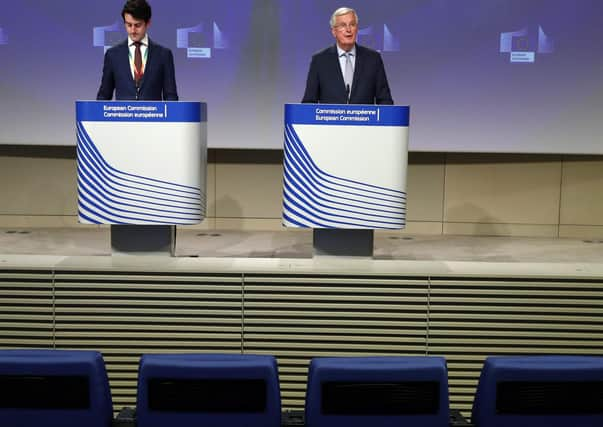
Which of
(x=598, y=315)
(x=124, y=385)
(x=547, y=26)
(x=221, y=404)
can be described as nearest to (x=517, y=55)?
(x=547, y=26)

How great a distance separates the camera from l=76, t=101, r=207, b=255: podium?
142 inches

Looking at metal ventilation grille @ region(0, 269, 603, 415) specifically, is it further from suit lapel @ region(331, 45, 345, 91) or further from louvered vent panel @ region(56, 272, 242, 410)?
suit lapel @ region(331, 45, 345, 91)

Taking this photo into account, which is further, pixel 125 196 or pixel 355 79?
pixel 355 79

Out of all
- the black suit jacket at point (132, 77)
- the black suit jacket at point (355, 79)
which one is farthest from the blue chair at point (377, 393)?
the black suit jacket at point (132, 77)

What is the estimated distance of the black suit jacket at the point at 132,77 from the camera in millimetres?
3848

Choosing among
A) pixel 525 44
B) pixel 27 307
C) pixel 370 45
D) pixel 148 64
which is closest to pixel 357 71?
pixel 148 64

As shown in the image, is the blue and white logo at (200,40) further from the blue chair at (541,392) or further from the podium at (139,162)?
the blue chair at (541,392)

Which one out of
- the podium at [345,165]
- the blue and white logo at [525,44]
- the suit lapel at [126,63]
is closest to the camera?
the podium at [345,165]

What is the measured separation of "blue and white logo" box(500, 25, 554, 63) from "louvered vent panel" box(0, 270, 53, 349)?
401cm

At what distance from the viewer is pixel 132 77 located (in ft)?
12.6

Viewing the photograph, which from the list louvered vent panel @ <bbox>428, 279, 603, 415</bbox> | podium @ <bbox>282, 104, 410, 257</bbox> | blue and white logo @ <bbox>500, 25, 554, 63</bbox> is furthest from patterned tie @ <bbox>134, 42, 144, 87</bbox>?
blue and white logo @ <bbox>500, 25, 554, 63</bbox>

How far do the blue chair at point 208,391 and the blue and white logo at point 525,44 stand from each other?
4.58m

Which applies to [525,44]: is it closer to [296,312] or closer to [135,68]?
[135,68]

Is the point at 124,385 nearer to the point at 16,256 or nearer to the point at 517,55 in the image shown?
the point at 16,256
